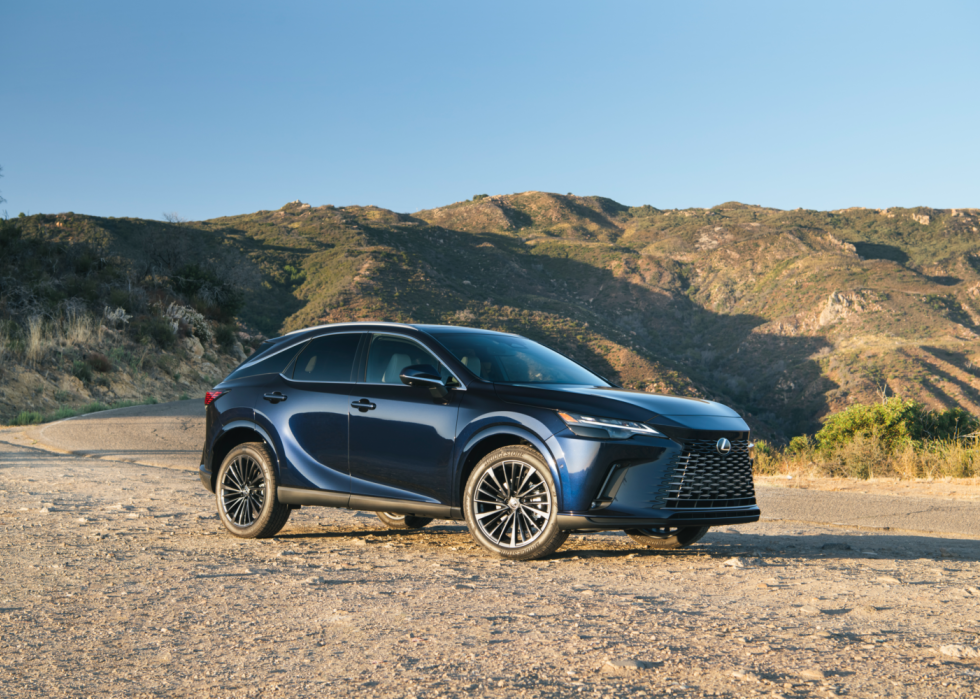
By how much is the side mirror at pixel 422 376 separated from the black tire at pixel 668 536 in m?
2.13

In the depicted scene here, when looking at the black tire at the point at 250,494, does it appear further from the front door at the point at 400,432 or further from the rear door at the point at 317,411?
the front door at the point at 400,432

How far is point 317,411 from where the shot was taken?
24.1 feet

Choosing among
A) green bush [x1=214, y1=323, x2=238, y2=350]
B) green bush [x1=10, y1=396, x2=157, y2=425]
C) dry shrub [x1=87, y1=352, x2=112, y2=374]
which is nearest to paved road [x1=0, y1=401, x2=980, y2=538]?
green bush [x1=10, y1=396, x2=157, y2=425]

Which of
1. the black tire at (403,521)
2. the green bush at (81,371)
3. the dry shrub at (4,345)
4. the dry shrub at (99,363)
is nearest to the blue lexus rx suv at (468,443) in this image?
the black tire at (403,521)

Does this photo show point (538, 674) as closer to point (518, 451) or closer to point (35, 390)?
point (518, 451)

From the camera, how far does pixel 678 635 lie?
4.32 metres

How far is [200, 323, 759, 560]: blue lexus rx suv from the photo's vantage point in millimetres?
6109

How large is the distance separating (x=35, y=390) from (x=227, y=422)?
1978 centimetres

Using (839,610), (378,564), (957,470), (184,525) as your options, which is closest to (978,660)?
(839,610)

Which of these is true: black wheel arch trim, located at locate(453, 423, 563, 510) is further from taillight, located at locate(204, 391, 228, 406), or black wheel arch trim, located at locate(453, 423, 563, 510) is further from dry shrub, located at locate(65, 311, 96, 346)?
dry shrub, located at locate(65, 311, 96, 346)

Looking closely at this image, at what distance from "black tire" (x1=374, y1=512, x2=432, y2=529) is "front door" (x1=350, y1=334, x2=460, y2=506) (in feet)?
4.69

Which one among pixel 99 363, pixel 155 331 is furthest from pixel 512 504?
pixel 155 331

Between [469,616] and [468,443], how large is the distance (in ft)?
6.49

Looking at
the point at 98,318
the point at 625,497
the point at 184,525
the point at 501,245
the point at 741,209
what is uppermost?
the point at 741,209
